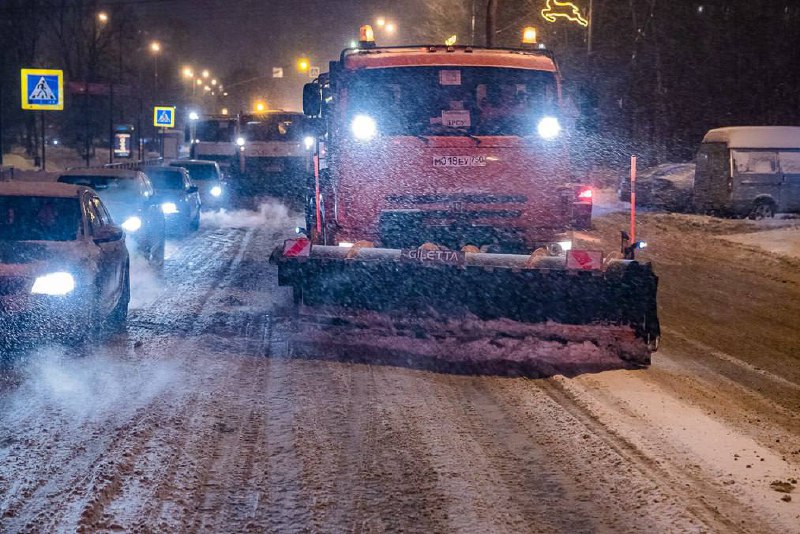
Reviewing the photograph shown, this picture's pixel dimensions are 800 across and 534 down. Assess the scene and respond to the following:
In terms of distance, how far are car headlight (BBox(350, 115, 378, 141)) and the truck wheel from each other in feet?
63.2

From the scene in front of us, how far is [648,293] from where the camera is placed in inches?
341

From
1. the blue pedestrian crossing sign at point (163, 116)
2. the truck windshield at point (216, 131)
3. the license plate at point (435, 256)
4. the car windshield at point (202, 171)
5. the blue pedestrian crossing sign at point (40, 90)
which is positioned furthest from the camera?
the blue pedestrian crossing sign at point (163, 116)

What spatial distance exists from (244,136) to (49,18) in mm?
34556

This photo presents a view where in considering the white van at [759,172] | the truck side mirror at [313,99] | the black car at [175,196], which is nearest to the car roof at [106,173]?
the black car at [175,196]

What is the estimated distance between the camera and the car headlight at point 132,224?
15.4 m

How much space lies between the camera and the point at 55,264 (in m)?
9.02

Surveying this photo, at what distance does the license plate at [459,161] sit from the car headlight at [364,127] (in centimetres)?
71

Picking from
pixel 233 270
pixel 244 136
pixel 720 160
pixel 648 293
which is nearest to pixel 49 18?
pixel 244 136

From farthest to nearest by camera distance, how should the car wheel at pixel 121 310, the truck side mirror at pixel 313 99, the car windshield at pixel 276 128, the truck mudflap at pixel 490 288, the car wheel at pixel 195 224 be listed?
the car windshield at pixel 276 128 < the car wheel at pixel 195 224 < the truck side mirror at pixel 313 99 < the car wheel at pixel 121 310 < the truck mudflap at pixel 490 288

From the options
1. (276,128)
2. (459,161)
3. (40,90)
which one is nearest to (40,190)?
(459,161)

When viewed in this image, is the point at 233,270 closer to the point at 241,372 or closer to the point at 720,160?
the point at 241,372

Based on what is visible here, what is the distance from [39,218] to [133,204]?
247 inches

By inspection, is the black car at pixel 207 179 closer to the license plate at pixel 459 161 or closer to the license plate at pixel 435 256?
the license plate at pixel 459 161

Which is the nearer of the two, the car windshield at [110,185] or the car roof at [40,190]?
the car roof at [40,190]
